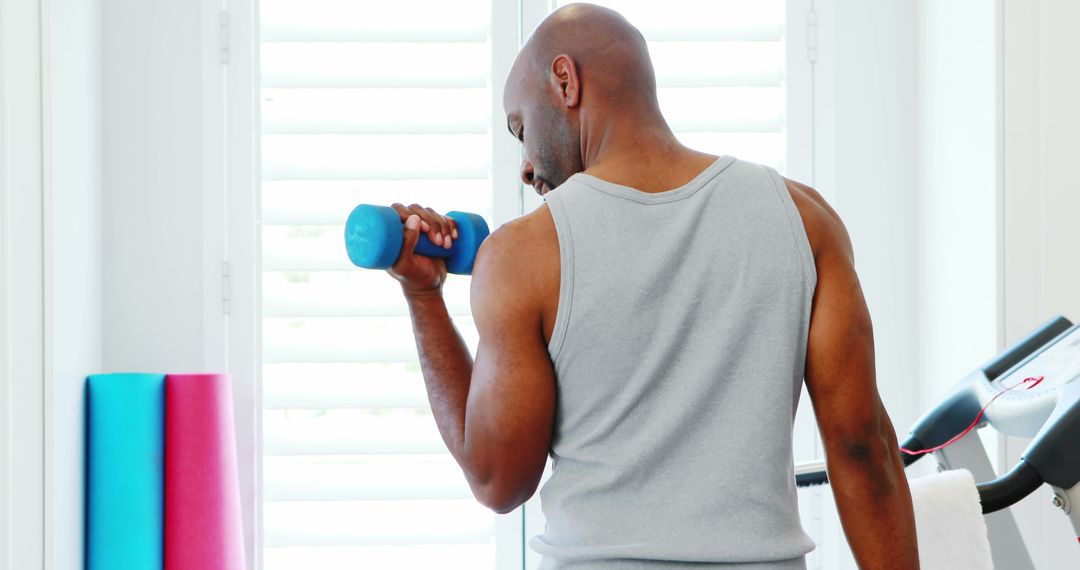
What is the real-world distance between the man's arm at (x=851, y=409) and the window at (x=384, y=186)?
116cm

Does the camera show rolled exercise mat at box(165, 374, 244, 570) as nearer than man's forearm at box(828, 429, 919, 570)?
No

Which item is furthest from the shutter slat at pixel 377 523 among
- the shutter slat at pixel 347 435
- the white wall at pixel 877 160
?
the white wall at pixel 877 160

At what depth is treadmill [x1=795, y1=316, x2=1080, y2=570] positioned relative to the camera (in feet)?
3.76

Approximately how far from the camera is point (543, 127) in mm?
1045

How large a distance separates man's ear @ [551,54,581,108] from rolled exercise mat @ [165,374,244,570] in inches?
46.7

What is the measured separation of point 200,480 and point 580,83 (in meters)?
1.26

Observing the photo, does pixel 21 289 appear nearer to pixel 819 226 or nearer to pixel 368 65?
pixel 368 65

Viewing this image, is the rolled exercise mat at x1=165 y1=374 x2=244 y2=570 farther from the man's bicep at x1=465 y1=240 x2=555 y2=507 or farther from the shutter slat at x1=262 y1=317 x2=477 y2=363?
the man's bicep at x1=465 y1=240 x2=555 y2=507

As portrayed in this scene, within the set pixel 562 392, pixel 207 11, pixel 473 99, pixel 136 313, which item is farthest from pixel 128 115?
pixel 562 392

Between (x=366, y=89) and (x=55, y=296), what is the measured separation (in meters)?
0.76

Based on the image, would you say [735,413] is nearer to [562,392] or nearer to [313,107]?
[562,392]

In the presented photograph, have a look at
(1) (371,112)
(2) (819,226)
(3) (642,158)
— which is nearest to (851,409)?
(2) (819,226)

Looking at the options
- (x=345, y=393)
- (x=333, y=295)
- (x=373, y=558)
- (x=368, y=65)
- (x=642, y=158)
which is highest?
(x=368, y=65)

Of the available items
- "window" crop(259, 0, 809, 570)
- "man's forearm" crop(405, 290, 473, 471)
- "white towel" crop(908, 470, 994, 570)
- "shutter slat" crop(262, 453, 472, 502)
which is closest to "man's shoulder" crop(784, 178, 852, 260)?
"man's forearm" crop(405, 290, 473, 471)
